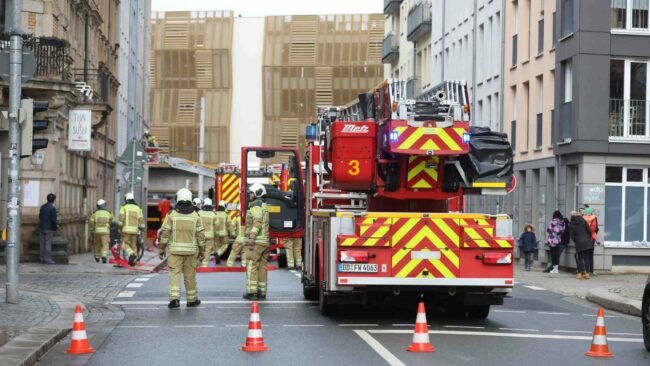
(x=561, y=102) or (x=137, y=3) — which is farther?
(x=137, y=3)

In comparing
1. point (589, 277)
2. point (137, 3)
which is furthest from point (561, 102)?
point (137, 3)

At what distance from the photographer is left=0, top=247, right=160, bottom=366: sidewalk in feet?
44.6

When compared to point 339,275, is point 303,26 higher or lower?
higher

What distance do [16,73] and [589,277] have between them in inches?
687

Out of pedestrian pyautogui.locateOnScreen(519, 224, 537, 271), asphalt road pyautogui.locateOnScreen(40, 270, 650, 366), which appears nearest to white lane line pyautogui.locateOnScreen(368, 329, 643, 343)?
asphalt road pyautogui.locateOnScreen(40, 270, 650, 366)

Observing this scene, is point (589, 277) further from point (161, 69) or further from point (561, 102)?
point (161, 69)

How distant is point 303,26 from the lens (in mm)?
109000

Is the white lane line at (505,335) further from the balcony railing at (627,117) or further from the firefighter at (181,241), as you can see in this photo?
the balcony railing at (627,117)

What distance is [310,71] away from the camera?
356ft

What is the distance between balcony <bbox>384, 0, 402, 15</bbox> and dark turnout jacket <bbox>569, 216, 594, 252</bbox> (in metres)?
45.7

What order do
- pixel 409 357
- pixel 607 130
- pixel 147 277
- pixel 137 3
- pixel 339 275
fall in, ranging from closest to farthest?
pixel 409 357, pixel 339 275, pixel 147 277, pixel 607 130, pixel 137 3

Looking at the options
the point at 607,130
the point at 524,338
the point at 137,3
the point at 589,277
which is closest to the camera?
the point at 524,338

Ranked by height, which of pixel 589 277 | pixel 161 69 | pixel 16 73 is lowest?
pixel 589 277

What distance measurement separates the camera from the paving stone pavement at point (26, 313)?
1538cm
